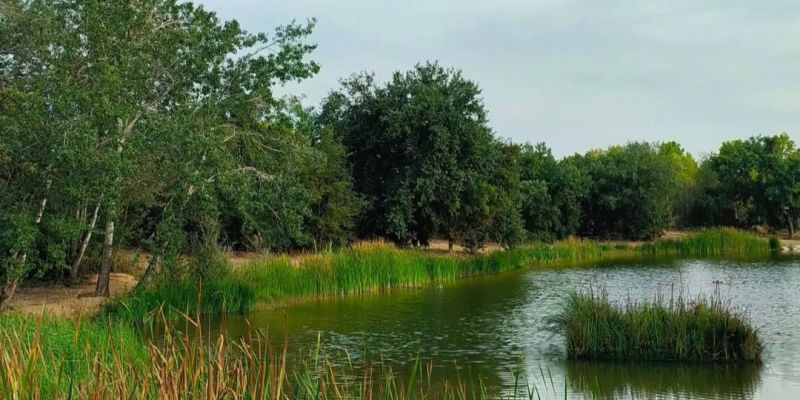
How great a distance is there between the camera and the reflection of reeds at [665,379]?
923cm

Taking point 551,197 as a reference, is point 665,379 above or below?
below

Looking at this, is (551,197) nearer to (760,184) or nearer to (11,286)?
(760,184)

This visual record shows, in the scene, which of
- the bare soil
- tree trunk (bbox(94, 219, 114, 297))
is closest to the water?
the bare soil

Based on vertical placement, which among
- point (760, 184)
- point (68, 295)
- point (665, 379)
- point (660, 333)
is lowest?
point (665, 379)

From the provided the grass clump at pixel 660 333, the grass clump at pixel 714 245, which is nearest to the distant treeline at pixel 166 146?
the grass clump at pixel 660 333

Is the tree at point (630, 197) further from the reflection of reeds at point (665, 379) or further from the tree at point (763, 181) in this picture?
the reflection of reeds at point (665, 379)

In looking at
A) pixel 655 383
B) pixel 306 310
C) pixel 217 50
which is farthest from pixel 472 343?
pixel 217 50

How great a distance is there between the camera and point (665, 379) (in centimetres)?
984

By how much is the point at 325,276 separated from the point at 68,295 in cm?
598

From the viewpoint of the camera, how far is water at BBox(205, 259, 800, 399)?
31.4ft

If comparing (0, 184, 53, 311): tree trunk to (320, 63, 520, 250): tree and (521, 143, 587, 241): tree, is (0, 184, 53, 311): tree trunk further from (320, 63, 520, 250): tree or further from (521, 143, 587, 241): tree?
(521, 143, 587, 241): tree

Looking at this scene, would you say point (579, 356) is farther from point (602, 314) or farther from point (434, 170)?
point (434, 170)

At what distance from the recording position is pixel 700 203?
51.6 metres

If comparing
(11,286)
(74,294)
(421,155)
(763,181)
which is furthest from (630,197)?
(11,286)
